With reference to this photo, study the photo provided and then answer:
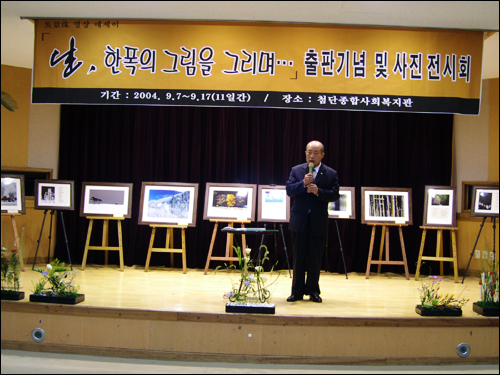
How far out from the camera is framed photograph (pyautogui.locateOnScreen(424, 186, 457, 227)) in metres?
5.86

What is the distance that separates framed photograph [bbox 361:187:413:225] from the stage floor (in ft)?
2.59

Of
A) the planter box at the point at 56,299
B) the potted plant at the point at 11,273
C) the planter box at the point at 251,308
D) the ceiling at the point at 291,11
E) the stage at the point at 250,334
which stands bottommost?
the stage at the point at 250,334

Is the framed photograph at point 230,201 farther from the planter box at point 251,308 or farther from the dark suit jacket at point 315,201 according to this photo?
the planter box at point 251,308

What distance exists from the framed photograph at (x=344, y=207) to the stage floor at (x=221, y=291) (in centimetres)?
83

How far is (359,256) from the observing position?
641 centimetres

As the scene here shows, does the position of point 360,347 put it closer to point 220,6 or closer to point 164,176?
point 220,6

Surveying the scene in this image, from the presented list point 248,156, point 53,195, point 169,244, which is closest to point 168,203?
Result: point 169,244

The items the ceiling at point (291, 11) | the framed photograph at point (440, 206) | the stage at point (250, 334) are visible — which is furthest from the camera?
the framed photograph at point (440, 206)

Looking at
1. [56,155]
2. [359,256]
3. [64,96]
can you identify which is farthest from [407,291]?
[56,155]

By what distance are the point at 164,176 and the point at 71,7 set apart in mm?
2778

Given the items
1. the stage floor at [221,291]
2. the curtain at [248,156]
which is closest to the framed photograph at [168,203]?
the curtain at [248,156]

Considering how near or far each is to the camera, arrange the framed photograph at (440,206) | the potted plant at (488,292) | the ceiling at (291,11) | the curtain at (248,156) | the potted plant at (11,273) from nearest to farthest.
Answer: the potted plant at (488,292)
the potted plant at (11,273)
the ceiling at (291,11)
the framed photograph at (440,206)
the curtain at (248,156)

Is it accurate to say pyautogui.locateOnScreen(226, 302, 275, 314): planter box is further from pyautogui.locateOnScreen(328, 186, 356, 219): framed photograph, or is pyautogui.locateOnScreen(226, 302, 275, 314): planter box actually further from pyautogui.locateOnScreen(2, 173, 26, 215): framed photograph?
pyautogui.locateOnScreen(2, 173, 26, 215): framed photograph

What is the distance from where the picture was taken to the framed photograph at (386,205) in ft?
19.4
